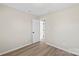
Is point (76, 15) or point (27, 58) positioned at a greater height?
point (76, 15)

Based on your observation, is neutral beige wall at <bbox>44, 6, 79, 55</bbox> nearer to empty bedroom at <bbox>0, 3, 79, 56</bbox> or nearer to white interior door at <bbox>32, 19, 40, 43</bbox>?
empty bedroom at <bbox>0, 3, 79, 56</bbox>

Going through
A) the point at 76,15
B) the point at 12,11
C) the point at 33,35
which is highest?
the point at 12,11

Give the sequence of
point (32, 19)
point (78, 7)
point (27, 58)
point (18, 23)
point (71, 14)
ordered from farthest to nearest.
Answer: point (32, 19) → point (18, 23) → point (71, 14) → point (78, 7) → point (27, 58)

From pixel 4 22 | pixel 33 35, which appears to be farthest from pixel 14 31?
pixel 33 35

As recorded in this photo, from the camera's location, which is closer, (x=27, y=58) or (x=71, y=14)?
(x=27, y=58)

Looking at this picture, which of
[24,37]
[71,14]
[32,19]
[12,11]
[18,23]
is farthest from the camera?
[32,19]

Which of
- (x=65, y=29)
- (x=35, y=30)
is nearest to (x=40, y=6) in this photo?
(x=65, y=29)

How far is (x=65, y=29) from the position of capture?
3.66 meters

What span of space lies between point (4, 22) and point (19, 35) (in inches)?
45.9

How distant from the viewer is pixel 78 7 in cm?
308

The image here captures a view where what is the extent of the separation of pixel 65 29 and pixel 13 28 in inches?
101

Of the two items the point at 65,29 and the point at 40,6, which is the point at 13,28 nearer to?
the point at 40,6

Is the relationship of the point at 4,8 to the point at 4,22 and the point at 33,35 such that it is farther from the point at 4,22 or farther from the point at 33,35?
the point at 33,35

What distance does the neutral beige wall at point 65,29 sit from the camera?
3.19 meters
